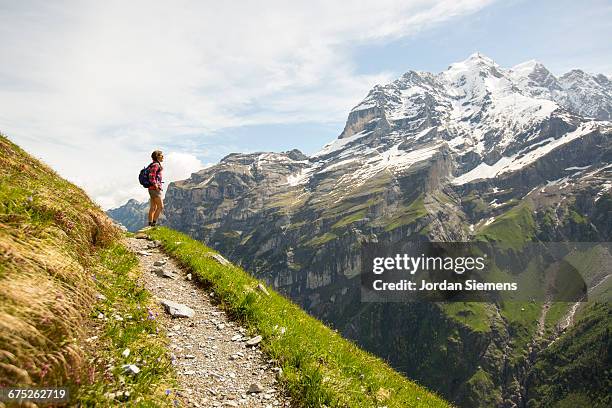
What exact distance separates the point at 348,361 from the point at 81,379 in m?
7.46

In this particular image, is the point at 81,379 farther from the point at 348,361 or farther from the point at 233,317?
the point at 348,361

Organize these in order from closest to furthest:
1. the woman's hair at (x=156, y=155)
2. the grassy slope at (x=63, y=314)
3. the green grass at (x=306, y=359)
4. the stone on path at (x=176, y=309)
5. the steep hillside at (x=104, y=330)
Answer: the grassy slope at (x=63, y=314) < the steep hillside at (x=104, y=330) < the green grass at (x=306, y=359) < the stone on path at (x=176, y=309) < the woman's hair at (x=156, y=155)

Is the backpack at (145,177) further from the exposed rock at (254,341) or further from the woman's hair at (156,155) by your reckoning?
the exposed rock at (254,341)

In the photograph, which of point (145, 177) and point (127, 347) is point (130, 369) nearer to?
point (127, 347)

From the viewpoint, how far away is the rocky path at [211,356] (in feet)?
27.2

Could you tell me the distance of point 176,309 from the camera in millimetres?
11844

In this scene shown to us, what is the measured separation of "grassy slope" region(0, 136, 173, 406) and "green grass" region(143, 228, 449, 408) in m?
2.89

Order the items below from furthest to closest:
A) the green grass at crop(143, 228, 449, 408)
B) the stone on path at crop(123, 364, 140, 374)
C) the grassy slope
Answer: the green grass at crop(143, 228, 449, 408), the stone on path at crop(123, 364, 140, 374), the grassy slope

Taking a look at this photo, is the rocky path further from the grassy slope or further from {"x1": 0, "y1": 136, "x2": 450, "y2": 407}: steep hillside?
the grassy slope

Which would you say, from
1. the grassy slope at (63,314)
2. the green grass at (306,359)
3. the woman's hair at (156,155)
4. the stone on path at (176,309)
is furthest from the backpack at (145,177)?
the stone on path at (176,309)

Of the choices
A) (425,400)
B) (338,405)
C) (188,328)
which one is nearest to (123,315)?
(188,328)

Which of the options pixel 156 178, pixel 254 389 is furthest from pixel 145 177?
pixel 254 389

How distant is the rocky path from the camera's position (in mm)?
8297

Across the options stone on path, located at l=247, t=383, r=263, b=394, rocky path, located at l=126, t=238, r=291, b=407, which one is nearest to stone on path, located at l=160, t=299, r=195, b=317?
rocky path, located at l=126, t=238, r=291, b=407
